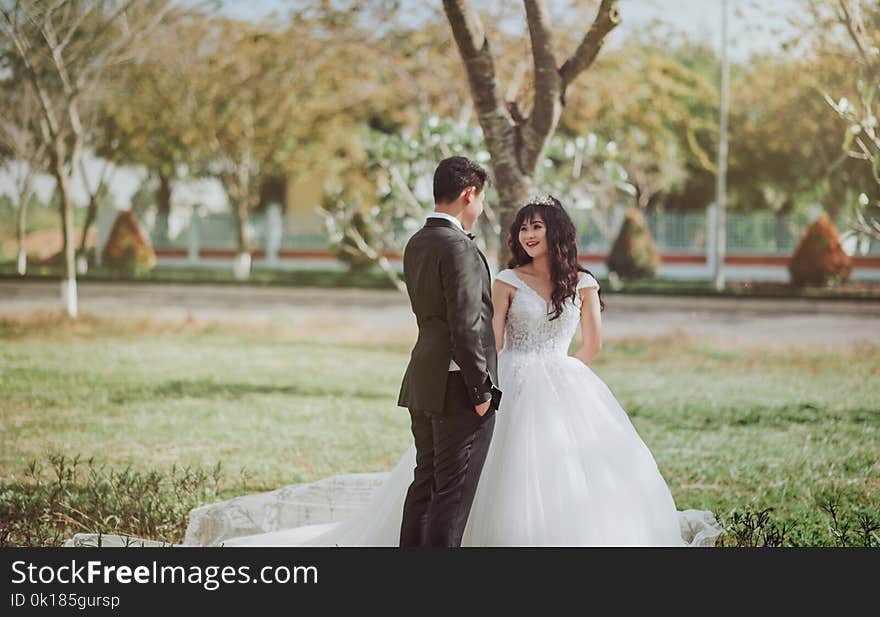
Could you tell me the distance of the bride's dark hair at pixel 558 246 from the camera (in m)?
4.81

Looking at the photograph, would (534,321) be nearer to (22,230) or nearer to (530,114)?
(530,114)

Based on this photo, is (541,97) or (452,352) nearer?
(452,352)

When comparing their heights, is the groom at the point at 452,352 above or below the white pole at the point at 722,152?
below

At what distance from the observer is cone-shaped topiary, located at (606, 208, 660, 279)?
30.0 meters

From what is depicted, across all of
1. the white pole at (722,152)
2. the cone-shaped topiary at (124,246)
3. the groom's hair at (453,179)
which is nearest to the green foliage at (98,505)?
the groom's hair at (453,179)

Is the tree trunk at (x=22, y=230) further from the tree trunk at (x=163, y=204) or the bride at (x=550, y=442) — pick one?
the bride at (x=550, y=442)

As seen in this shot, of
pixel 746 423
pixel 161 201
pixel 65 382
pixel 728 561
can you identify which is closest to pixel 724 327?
pixel 746 423

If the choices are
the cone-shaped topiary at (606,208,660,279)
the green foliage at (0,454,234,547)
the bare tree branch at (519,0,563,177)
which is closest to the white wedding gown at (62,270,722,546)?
the green foliage at (0,454,234,547)

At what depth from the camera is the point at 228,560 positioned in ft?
16.7

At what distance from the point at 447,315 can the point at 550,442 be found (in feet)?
2.77

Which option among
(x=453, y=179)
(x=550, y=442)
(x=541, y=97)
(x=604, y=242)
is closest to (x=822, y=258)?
(x=604, y=242)

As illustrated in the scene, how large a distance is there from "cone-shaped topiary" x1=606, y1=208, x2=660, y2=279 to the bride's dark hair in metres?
25.4

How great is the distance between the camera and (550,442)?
15.9ft

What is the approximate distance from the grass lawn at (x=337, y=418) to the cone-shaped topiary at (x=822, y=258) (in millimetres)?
10870
